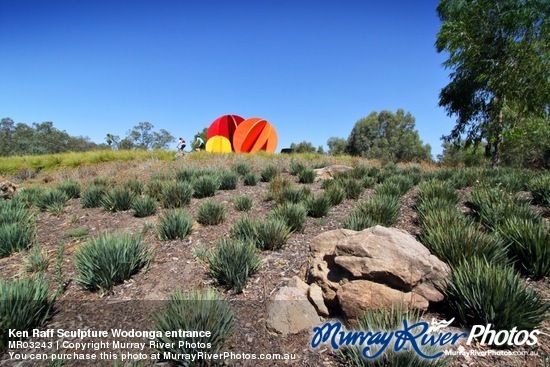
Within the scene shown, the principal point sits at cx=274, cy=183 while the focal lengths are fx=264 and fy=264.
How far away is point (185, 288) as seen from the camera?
3.59 m

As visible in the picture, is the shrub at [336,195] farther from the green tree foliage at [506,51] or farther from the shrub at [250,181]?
the green tree foliage at [506,51]

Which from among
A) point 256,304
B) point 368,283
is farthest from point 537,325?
point 256,304

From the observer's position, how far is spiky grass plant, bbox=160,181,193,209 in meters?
7.02

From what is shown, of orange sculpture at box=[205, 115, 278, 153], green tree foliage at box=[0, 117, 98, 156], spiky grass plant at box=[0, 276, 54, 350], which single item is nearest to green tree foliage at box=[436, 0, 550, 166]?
orange sculpture at box=[205, 115, 278, 153]

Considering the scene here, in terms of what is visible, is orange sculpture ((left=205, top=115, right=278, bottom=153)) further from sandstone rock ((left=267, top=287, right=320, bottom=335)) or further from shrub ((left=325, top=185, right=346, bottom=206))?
sandstone rock ((left=267, top=287, right=320, bottom=335))

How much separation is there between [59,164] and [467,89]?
3018cm

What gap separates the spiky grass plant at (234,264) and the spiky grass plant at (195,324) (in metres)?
0.83

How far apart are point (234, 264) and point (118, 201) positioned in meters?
4.96

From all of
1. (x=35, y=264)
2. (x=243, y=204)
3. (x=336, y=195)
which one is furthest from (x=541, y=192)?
(x=35, y=264)

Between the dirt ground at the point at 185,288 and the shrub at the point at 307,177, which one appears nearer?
the dirt ground at the point at 185,288

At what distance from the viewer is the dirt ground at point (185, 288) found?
2.47m

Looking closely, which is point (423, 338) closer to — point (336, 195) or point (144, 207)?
point (336, 195)

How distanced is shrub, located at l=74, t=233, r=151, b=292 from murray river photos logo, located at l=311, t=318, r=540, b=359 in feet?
9.07

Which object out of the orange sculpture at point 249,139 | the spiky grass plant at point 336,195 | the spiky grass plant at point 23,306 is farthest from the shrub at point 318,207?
the orange sculpture at point 249,139
